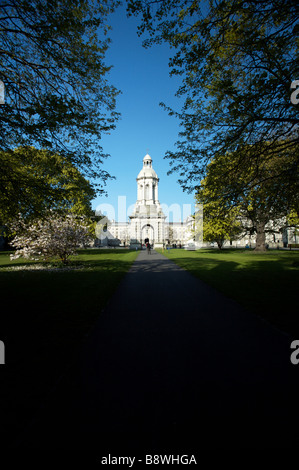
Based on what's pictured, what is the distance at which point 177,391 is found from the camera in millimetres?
2848

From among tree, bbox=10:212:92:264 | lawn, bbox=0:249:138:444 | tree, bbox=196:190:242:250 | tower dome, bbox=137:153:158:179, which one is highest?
tower dome, bbox=137:153:158:179

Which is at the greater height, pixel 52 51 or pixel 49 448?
pixel 52 51

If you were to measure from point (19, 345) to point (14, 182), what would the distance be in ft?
22.1

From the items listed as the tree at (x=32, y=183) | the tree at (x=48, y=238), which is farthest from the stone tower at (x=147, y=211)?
the tree at (x=32, y=183)

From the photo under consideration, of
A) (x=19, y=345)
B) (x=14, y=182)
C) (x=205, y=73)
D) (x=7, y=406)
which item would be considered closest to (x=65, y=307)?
(x=19, y=345)

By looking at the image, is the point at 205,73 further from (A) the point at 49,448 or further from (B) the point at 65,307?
(A) the point at 49,448

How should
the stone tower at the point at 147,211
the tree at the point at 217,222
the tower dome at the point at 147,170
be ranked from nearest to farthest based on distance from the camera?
1. the tree at the point at 217,222
2. the stone tower at the point at 147,211
3. the tower dome at the point at 147,170

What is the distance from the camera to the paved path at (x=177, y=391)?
217cm

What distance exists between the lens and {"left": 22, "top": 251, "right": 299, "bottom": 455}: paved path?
2.17 meters

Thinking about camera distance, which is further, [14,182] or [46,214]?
[46,214]

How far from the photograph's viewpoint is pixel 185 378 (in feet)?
10.3

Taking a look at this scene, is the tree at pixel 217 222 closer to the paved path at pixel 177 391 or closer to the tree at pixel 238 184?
the tree at pixel 238 184

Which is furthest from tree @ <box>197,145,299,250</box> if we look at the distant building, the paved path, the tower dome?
the tower dome

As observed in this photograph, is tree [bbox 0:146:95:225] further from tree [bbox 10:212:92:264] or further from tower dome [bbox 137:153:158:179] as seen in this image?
tower dome [bbox 137:153:158:179]
